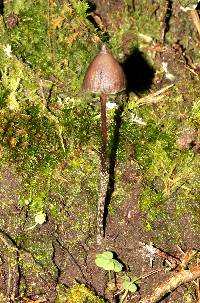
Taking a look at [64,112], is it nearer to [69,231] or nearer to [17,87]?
[17,87]

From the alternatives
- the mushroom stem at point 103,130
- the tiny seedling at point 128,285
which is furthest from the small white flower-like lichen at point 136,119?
the tiny seedling at point 128,285

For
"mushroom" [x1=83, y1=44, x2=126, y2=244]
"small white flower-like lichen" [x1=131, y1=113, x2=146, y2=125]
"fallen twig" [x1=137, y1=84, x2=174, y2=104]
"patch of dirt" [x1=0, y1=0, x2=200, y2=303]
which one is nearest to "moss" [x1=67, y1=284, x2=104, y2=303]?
"patch of dirt" [x1=0, y1=0, x2=200, y2=303]

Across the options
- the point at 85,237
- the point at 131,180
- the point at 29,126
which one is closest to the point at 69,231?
the point at 85,237

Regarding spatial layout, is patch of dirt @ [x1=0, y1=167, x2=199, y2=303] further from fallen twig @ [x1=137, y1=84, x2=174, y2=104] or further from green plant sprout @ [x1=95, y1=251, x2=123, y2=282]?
fallen twig @ [x1=137, y1=84, x2=174, y2=104]

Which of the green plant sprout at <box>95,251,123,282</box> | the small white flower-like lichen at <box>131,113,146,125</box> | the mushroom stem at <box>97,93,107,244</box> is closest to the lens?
the mushroom stem at <box>97,93,107,244</box>

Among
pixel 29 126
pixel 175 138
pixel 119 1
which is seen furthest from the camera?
pixel 119 1

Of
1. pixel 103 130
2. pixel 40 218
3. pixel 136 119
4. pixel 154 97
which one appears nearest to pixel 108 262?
pixel 40 218
